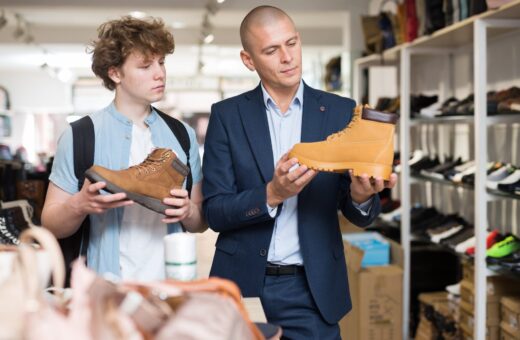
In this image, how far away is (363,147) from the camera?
217 cm

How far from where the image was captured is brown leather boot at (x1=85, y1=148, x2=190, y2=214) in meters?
2.04

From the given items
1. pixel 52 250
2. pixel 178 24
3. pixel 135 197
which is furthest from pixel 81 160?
pixel 178 24

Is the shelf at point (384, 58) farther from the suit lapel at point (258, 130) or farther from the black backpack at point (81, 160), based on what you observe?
the black backpack at point (81, 160)

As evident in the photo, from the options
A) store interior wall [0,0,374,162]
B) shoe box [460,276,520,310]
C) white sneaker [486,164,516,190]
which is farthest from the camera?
store interior wall [0,0,374,162]

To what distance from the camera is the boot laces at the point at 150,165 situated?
2.08 metres

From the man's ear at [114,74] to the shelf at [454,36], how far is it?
7.09 ft

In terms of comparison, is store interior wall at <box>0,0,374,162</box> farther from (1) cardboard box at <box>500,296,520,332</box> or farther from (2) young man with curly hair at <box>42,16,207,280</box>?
(2) young man with curly hair at <box>42,16,207,280</box>

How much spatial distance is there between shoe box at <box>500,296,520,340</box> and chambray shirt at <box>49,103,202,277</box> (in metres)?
2.33

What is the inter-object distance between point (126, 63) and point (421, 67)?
4.24m

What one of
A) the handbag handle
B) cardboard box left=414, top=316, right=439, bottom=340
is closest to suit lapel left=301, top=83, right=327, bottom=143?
the handbag handle

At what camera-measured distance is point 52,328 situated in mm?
1048

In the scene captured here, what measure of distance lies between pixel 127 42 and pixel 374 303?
3.12m

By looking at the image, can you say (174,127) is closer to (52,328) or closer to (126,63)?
(126,63)

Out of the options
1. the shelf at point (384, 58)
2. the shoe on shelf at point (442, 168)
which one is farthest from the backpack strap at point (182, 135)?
the shelf at point (384, 58)
